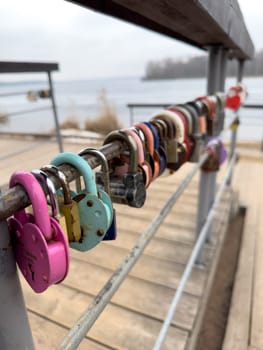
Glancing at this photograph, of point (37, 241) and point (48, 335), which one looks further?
point (48, 335)

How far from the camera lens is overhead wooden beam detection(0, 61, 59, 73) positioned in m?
1.30

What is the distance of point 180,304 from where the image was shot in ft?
3.71

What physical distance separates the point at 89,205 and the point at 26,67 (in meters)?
1.34

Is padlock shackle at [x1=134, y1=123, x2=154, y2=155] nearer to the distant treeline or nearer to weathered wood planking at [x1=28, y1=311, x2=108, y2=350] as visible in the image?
weathered wood planking at [x1=28, y1=311, x2=108, y2=350]

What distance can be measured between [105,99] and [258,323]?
10.5ft

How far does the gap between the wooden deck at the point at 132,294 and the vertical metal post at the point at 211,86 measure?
17 cm

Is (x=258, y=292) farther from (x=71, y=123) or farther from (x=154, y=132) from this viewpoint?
(x=71, y=123)

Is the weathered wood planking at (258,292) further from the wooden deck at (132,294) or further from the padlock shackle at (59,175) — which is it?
the padlock shackle at (59,175)

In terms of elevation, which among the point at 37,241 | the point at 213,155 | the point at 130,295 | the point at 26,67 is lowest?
the point at 130,295

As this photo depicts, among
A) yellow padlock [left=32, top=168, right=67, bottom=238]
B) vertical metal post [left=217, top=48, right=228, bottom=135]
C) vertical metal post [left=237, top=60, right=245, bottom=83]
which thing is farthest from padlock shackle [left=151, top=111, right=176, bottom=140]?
vertical metal post [left=237, top=60, right=245, bottom=83]

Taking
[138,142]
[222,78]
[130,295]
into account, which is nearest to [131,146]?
[138,142]

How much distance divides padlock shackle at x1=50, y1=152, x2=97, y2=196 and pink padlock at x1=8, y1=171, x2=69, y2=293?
68 millimetres

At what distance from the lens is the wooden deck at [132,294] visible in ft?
3.20

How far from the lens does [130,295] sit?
116 cm
